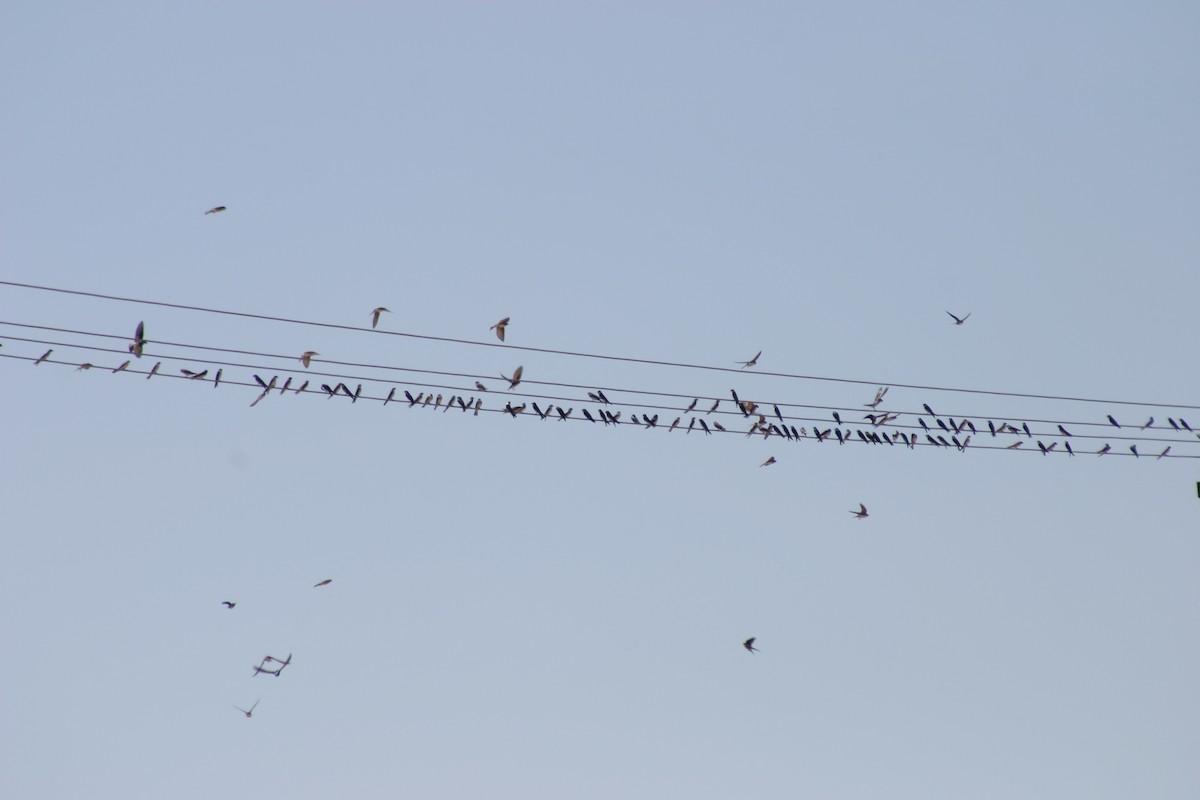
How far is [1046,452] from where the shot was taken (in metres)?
35.4

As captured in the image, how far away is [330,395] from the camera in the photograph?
30.3 meters

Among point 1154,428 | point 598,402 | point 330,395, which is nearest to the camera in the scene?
point 330,395

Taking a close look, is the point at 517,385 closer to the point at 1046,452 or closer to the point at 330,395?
the point at 330,395

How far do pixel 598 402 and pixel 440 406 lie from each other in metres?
2.77

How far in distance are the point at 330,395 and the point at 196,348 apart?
294 centimetres

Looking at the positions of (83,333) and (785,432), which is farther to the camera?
(785,432)

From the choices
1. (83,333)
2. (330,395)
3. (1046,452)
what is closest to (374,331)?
(330,395)

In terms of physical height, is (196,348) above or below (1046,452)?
below

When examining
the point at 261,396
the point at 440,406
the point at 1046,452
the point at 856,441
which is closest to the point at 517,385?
the point at 440,406

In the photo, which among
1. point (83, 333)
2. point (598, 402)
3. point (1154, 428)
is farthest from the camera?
point (1154, 428)

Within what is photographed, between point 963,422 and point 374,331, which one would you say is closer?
point 374,331

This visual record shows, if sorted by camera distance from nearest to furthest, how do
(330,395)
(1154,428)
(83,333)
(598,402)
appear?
(83,333) → (330,395) → (598,402) → (1154,428)

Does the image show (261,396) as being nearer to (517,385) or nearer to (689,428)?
(517,385)

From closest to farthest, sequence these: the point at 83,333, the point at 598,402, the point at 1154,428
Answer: the point at 83,333 → the point at 598,402 → the point at 1154,428
